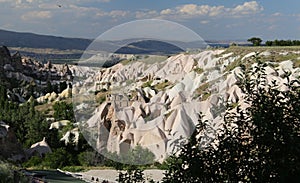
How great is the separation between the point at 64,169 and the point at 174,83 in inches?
234

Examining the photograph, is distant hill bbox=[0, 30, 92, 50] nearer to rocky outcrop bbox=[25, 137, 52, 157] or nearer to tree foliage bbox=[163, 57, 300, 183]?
rocky outcrop bbox=[25, 137, 52, 157]

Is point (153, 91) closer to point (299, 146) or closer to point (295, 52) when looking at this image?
point (295, 52)

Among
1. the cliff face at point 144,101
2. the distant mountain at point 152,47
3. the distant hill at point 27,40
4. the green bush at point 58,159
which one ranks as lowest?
the green bush at point 58,159

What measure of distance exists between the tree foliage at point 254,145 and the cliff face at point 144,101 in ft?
30.7

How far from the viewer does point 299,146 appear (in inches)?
96.7

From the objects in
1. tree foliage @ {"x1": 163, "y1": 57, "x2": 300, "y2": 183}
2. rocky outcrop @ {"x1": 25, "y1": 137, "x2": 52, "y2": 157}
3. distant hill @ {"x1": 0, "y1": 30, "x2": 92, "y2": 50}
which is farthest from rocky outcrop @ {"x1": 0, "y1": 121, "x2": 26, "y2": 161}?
distant hill @ {"x1": 0, "y1": 30, "x2": 92, "y2": 50}

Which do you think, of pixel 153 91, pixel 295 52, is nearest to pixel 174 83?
pixel 153 91

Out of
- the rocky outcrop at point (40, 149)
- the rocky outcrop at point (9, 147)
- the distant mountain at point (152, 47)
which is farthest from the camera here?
the rocky outcrop at point (40, 149)

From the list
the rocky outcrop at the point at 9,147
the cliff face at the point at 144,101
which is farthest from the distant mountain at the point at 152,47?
the rocky outcrop at the point at 9,147

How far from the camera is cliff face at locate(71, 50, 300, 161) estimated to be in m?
14.4

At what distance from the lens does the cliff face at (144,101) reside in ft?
47.4

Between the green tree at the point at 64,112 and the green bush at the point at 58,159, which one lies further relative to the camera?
the green tree at the point at 64,112

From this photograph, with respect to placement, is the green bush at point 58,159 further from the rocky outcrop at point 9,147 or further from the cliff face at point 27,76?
the cliff face at point 27,76

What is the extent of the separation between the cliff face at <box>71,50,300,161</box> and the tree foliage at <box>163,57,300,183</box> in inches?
368
